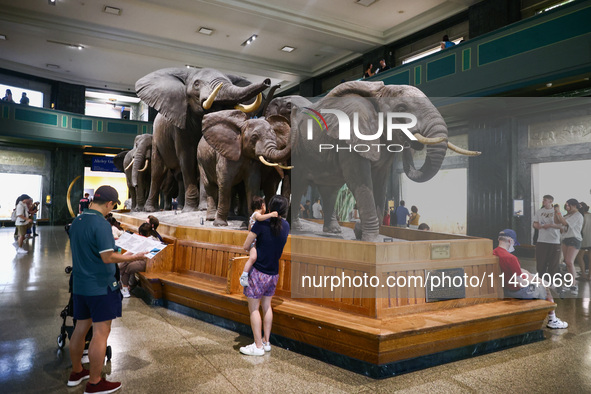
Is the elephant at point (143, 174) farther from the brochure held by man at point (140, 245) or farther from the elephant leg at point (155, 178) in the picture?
the brochure held by man at point (140, 245)

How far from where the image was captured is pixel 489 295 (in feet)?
13.0

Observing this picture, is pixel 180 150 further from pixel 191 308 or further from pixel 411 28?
pixel 411 28

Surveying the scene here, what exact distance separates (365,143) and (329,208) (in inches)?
31.5

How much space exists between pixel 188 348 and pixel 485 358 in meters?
2.55

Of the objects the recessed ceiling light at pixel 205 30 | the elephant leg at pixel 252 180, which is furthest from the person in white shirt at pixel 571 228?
the recessed ceiling light at pixel 205 30

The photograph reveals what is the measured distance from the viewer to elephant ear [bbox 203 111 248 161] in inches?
206

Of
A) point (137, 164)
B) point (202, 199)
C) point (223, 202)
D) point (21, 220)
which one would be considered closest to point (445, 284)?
point (223, 202)

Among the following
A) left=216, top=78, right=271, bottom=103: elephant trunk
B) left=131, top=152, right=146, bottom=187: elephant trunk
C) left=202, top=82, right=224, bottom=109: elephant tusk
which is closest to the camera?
left=216, top=78, right=271, bottom=103: elephant trunk

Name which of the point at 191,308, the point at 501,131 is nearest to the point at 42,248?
the point at 191,308

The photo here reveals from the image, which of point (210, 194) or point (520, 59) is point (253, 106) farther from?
point (520, 59)

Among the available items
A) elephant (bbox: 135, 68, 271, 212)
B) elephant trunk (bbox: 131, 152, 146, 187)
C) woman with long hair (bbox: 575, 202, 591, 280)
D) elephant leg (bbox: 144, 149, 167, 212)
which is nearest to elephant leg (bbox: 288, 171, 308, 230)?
elephant (bbox: 135, 68, 271, 212)

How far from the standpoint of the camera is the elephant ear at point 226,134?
17.2 feet

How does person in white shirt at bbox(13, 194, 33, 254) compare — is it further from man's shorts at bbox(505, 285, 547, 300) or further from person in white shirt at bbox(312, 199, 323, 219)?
man's shorts at bbox(505, 285, 547, 300)

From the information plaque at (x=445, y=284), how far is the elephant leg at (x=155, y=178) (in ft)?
21.1
